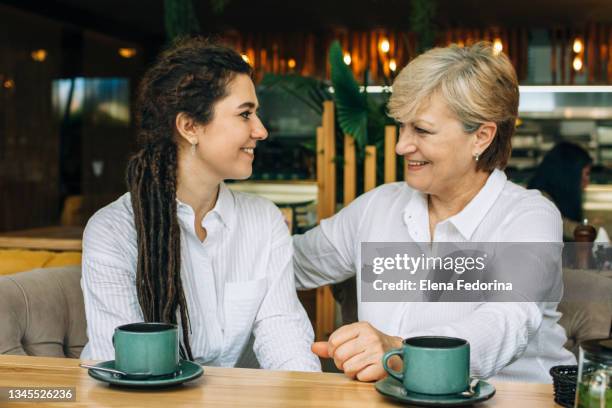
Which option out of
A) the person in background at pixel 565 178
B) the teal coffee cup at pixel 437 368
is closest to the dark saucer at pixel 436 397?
the teal coffee cup at pixel 437 368

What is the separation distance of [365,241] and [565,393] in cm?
94

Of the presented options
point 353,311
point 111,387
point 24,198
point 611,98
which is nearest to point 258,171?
point 24,198

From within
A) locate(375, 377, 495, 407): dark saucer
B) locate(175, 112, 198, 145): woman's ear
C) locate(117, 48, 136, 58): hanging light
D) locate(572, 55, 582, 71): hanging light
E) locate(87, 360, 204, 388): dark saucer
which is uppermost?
locate(117, 48, 136, 58): hanging light

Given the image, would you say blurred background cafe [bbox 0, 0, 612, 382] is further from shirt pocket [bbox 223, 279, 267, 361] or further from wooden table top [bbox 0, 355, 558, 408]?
wooden table top [bbox 0, 355, 558, 408]

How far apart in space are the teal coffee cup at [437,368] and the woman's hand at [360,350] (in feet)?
0.46

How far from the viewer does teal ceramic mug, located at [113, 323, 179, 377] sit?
3.99 ft

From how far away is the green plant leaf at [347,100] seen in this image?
3.53m

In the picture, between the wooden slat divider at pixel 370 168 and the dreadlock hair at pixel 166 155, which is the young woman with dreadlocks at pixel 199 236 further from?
the wooden slat divider at pixel 370 168

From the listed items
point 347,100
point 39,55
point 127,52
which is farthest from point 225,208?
point 127,52

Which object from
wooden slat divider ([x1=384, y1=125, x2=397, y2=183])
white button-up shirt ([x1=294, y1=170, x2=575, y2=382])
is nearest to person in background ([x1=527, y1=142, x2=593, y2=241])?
wooden slat divider ([x1=384, y1=125, x2=397, y2=183])

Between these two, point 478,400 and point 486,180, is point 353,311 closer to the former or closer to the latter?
point 486,180

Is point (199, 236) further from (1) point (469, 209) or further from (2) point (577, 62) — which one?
(2) point (577, 62)

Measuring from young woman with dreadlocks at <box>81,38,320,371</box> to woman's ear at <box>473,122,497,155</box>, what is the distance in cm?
51

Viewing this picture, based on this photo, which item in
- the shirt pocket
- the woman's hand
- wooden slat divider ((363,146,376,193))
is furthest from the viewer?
wooden slat divider ((363,146,376,193))
